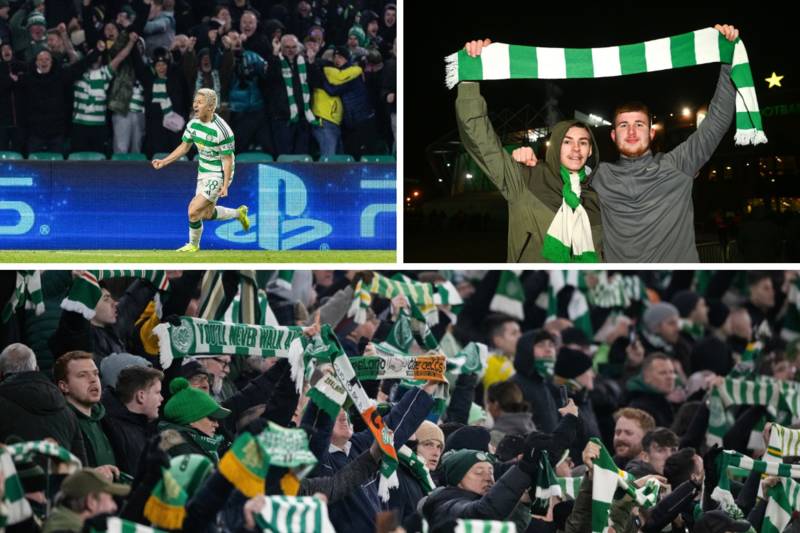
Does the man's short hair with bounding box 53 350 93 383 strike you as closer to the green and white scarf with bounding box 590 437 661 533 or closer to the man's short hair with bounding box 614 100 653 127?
the green and white scarf with bounding box 590 437 661 533

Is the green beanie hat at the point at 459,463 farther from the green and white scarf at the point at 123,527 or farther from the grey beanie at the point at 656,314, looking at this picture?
the grey beanie at the point at 656,314

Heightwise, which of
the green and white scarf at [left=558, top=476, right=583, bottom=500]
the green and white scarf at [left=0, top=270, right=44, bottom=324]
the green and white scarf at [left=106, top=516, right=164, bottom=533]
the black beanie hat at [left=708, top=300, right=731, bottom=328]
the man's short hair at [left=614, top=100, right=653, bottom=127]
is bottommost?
the green and white scarf at [left=558, top=476, right=583, bottom=500]

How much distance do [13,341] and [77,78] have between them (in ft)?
5.26

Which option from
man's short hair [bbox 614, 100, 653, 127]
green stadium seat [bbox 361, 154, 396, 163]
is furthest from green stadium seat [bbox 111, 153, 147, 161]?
man's short hair [bbox 614, 100, 653, 127]

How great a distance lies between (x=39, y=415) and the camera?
18.7 ft

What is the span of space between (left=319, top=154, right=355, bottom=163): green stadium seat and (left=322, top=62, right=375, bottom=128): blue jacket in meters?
0.18

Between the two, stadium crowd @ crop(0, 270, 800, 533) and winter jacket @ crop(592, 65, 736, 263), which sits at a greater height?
winter jacket @ crop(592, 65, 736, 263)

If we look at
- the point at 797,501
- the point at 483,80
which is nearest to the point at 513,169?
the point at 483,80

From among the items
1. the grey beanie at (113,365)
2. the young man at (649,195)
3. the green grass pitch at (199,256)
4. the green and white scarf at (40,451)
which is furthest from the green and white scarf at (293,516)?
the young man at (649,195)

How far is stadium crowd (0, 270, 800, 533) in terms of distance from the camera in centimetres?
523

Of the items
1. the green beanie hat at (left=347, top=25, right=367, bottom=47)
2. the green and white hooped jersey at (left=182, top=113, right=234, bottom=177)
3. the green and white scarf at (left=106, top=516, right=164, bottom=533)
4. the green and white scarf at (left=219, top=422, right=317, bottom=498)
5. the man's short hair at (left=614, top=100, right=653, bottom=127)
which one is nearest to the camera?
the green and white scarf at (left=106, top=516, right=164, bottom=533)

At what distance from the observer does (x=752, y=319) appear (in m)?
8.93

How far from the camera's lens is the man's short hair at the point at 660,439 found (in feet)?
23.0

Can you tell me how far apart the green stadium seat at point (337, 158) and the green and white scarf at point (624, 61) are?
72 cm
